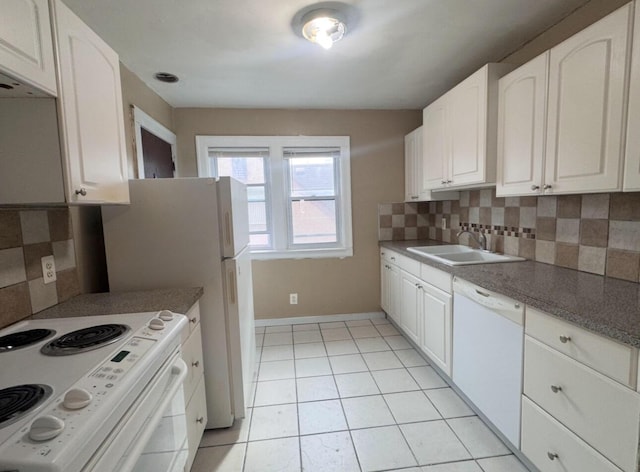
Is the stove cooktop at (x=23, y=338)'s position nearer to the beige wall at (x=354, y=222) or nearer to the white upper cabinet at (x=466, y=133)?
the beige wall at (x=354, y=222)

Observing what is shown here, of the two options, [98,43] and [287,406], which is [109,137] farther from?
[287,406]

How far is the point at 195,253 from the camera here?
1727 millimetres

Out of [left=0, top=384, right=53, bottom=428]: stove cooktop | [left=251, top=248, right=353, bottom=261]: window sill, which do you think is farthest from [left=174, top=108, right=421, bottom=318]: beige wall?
[left=0, top=384, right=53, bottom=428]: stove cooktop

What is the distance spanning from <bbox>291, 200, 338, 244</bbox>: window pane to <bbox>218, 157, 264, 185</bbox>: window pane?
48 centimetres

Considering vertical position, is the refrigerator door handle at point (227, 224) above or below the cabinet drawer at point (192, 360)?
above

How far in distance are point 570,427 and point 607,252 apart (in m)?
0.93

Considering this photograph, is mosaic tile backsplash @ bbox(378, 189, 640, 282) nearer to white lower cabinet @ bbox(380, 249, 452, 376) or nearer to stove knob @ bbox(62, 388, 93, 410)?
white lower cabinet @ bbox(380, 249, 452, 376)

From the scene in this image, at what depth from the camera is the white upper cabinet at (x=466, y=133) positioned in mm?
1947

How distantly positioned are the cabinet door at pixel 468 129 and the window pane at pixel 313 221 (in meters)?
1.40

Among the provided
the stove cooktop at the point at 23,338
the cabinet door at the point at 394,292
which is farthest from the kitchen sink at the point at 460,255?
the stove cooktop at the point at 23,338

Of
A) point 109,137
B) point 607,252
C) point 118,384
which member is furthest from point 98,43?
point 607,252

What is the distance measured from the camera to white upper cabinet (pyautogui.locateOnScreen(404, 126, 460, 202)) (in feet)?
9.37

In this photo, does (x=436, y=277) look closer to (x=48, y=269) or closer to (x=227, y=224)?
(x=227, y=224)

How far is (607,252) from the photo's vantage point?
1588mm
